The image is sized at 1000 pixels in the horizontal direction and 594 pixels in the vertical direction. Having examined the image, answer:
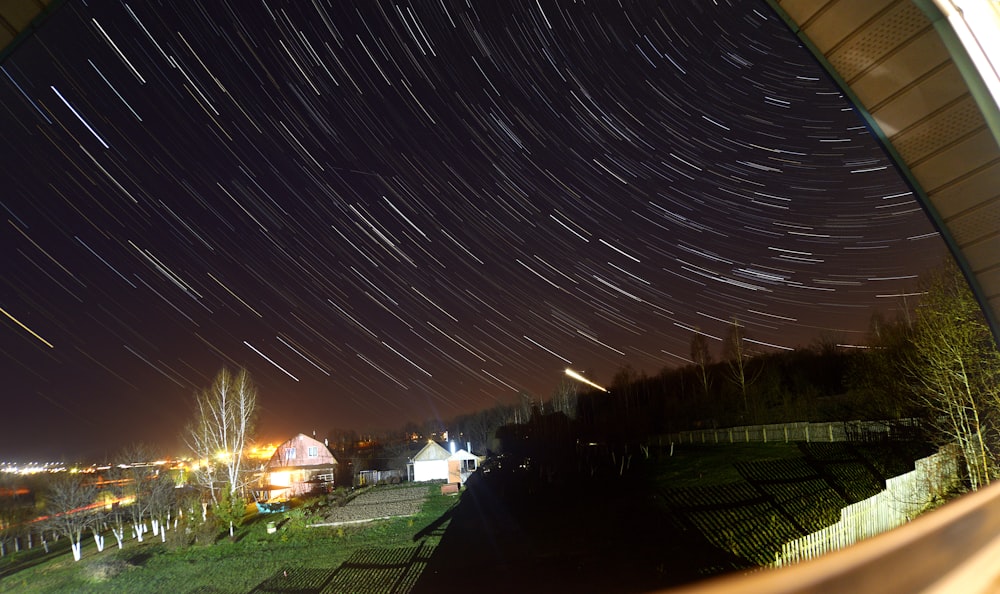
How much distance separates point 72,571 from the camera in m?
34.4

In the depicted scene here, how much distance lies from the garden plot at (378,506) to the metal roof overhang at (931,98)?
3842cm

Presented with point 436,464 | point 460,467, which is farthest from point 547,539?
point 436,464

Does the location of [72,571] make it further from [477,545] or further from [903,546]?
[903,546]

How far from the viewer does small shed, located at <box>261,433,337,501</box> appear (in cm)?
6025

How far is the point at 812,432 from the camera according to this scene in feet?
108

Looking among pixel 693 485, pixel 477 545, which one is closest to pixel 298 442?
pixel 477 545

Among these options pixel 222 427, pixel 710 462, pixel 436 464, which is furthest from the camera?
pixel 436 464

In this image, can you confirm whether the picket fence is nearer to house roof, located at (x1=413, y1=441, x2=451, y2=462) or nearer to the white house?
the white house

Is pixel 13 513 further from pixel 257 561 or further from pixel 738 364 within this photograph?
pixel 738 364

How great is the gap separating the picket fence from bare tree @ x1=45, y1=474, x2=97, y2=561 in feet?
143

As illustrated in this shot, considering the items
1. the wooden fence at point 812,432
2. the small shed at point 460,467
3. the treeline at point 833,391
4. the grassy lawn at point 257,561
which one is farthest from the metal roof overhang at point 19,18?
the small shed at point 460,467

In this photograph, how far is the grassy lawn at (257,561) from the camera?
25.9m

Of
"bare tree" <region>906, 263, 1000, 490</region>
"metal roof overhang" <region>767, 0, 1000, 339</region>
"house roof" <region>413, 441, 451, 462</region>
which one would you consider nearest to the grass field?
"bare tree" <region>906, 263, 1000, 490</region>

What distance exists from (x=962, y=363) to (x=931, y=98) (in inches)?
552
